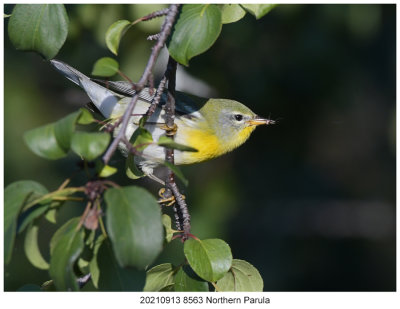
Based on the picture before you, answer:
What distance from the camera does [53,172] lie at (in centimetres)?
531

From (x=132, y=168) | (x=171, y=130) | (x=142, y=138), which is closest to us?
(x=142, y=138)

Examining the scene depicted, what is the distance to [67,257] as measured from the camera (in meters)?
1.77

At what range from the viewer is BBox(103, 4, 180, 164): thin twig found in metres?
1.78

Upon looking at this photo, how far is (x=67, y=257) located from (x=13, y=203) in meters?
0.27

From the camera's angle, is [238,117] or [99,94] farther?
[238,117]

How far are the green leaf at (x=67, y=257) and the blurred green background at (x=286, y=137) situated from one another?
2021 millimetres

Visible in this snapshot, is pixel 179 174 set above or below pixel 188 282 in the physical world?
above

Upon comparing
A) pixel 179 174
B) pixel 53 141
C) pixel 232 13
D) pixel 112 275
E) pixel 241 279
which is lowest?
pixel 241 279

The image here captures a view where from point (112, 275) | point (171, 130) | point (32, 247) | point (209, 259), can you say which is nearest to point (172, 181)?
point (171, 130)

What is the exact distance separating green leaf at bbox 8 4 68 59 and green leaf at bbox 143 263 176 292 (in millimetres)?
1029

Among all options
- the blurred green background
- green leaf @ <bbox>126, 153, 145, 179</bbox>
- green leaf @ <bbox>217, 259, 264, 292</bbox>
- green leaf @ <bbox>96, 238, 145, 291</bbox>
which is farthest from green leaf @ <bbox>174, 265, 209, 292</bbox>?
the blurred green background

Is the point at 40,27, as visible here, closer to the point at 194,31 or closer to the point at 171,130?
the point at 194,31

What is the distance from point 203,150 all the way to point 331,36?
208 cm

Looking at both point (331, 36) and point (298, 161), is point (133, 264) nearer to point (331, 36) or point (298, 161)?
point (331, 36)
